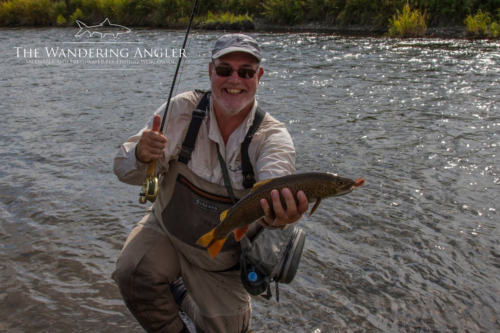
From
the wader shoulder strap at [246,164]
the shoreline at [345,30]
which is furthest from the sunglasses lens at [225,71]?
the shoreline at [345,30]

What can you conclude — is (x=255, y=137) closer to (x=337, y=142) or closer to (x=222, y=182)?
(x=222, y=182)

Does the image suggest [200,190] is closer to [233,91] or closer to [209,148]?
[209,148]

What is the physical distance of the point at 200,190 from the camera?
3232 millimetres

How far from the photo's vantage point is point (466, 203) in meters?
5.70

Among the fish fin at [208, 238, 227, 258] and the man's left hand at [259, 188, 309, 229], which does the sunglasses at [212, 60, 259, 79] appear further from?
the fish fin at [208, 238, 227, 258]

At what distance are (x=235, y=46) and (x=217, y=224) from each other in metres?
1.17

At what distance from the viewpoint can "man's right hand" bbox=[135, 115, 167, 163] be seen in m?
2.89

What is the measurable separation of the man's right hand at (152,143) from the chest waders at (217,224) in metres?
0.34

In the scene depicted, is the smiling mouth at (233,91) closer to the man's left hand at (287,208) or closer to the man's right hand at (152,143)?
the man's right hand at (152,143)

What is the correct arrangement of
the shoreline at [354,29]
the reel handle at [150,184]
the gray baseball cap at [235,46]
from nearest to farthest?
1. the reel handle at [150,184]
2. the gray baseball cap at [235,46]
3. the shoreline at [354,29]

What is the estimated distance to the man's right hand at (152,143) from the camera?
9.48ft

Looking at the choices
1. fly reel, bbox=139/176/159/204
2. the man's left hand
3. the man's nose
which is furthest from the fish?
the man's nose

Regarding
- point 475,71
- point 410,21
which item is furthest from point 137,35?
point 475,71

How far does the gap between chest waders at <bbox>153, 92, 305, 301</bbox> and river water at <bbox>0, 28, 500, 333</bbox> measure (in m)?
0.71
